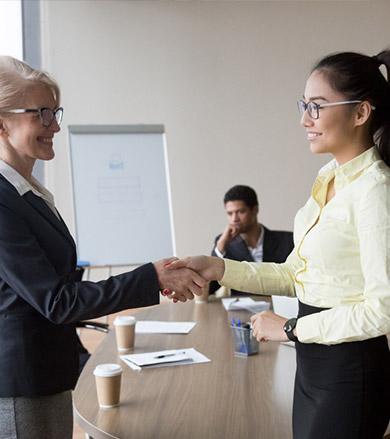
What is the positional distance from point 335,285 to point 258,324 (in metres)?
0.26

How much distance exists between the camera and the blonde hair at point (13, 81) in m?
1.51

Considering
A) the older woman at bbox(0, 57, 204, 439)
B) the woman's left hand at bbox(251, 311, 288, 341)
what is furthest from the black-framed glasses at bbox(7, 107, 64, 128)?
the woman's left hand at bbox(251, 311, 288, 341)

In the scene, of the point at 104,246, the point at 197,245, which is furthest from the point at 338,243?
Answer: the point at 197,245

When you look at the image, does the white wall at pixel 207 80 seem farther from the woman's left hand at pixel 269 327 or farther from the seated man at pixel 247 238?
the woman's left hand at pixel 269 327

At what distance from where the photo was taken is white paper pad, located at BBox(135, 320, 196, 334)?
2.61 metres

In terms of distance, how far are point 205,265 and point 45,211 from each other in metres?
0.53

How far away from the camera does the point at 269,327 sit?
1.41 metres

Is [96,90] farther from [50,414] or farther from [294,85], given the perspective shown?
[50,414]

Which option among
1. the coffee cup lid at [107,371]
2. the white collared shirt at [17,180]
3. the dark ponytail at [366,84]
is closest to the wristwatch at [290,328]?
the dark ponytail at [366,84]

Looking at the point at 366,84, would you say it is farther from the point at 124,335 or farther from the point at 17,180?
the point at 124,335

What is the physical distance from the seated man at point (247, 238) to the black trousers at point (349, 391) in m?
2.58

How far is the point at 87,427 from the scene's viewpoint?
1.59m

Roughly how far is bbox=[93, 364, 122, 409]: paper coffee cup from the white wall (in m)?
4.78

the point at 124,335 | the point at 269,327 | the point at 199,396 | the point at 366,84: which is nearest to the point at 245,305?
the point at 124,335
